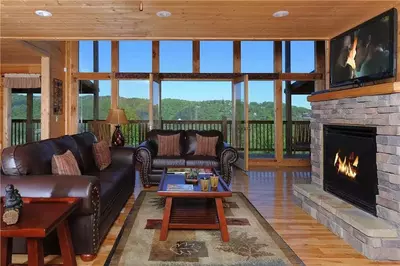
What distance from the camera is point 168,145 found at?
18.7ft

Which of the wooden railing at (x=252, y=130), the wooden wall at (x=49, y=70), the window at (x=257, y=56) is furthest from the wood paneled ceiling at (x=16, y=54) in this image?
the window at (x=257, y=56)

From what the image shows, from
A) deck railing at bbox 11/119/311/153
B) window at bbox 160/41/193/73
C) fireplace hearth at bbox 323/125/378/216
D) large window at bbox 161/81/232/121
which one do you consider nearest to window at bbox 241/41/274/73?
large window at bbox 161/81/232/121

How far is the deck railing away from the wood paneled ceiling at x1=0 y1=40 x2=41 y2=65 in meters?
1.92

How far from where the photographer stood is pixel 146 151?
5078 mm

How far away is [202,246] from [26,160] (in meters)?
1.66

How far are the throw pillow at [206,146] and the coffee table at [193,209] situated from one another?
1.74 meters

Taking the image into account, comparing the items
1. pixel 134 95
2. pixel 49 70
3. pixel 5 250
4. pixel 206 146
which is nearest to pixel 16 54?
pixel 49 70

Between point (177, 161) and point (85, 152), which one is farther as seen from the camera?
point (177, 161)

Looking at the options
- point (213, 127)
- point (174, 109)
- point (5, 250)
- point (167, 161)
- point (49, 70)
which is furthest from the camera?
point (213, 127)

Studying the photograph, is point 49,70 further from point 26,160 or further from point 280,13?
point 280,13

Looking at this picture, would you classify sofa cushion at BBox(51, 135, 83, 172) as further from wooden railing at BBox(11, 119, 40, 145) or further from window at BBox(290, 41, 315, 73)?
window at BBox(290, 41, 315, 73)

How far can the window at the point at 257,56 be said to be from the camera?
7527 mm

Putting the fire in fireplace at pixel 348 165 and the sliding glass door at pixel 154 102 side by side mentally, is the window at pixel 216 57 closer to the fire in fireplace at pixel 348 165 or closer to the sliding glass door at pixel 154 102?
the sliding glass door at pixel 154 102

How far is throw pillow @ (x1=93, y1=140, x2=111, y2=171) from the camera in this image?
416 centimetres
